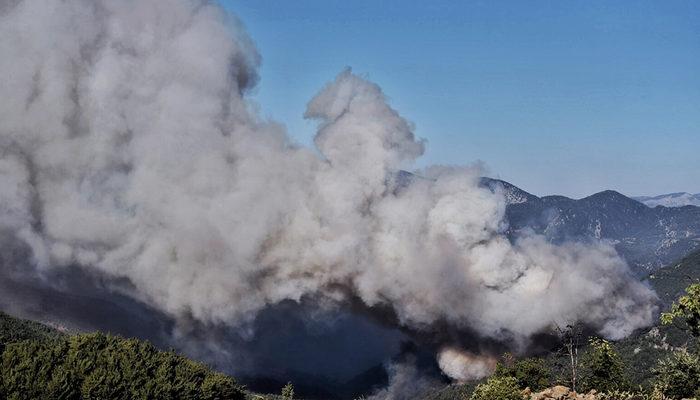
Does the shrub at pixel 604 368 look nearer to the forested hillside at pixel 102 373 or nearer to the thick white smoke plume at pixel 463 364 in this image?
the thick white smoke plume at pixel 463 364

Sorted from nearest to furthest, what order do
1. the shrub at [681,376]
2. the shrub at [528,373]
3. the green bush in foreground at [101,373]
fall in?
the green bush in foreground at [101,373], the shrub at [681,376], the shrub at [528,373]

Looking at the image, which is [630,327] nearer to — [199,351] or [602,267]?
[602,267]

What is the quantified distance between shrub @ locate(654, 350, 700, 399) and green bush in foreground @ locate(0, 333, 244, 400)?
36.1 m

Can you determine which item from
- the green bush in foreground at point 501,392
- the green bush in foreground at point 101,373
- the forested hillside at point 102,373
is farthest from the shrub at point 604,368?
the green bush in foreground at point 101,373

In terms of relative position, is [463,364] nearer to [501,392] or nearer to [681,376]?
[501,392]

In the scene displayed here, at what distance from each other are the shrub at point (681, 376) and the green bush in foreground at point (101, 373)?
3611cm

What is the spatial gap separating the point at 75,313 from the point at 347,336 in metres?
51.7

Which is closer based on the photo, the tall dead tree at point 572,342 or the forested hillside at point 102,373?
the forested hillside at point 102,373

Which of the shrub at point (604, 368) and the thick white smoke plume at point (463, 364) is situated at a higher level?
the thick white smoke plume at point (463, 364)

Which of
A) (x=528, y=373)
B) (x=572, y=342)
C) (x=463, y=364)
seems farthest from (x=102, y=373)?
(x=463, y=364)

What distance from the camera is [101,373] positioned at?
46.4m

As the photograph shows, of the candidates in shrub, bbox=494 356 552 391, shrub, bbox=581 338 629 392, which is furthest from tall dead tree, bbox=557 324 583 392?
shrub, bbox=494 356 552 391

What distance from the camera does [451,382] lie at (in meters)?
108

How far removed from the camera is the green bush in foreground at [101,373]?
4409cm
